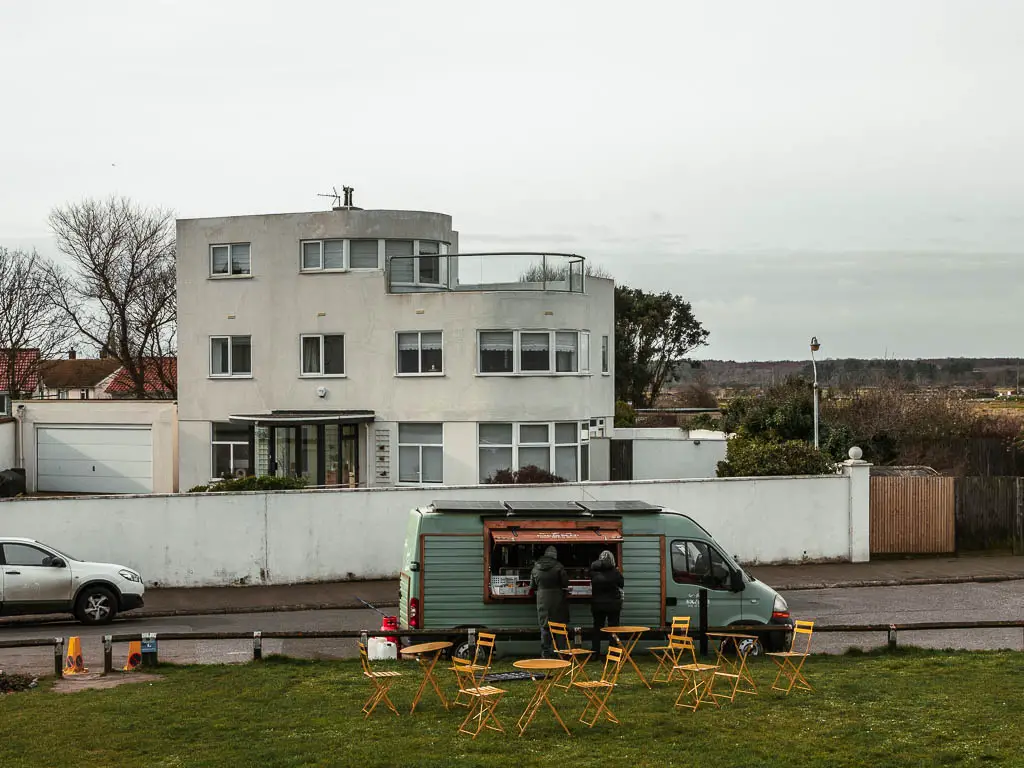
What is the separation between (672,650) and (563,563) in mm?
2101

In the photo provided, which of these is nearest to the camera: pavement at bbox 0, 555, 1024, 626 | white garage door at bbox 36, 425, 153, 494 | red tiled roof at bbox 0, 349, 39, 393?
pavement at bbox 0, 555, 1024, 626

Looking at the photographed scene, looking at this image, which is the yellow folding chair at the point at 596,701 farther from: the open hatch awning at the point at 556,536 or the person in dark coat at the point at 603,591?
the open hatch awning at the point at 556,536

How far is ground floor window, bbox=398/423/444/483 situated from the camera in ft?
110

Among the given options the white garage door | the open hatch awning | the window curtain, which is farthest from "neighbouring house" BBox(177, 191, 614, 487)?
the open hatch awning

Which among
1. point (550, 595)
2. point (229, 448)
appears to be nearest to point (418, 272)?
point (229, 448)

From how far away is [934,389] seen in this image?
52500 millimetres

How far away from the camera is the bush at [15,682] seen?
47.2 ft

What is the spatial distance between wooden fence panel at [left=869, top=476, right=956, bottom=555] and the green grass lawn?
13.1 metres

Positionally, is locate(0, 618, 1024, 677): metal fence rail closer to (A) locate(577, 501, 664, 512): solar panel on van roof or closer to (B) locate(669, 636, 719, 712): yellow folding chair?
(B) locate(669, 636, 719, 712): yellow folding chair

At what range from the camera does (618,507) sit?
17.2 meters

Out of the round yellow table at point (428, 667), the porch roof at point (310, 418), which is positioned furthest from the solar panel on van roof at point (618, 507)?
the porch roof at point (310, 418)

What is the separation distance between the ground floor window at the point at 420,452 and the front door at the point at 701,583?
1713cm

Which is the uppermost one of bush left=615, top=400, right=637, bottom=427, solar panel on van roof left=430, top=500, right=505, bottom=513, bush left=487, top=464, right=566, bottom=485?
bush left=615, top=400, right=637, bottom=427

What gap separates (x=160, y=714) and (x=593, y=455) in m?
24.5
